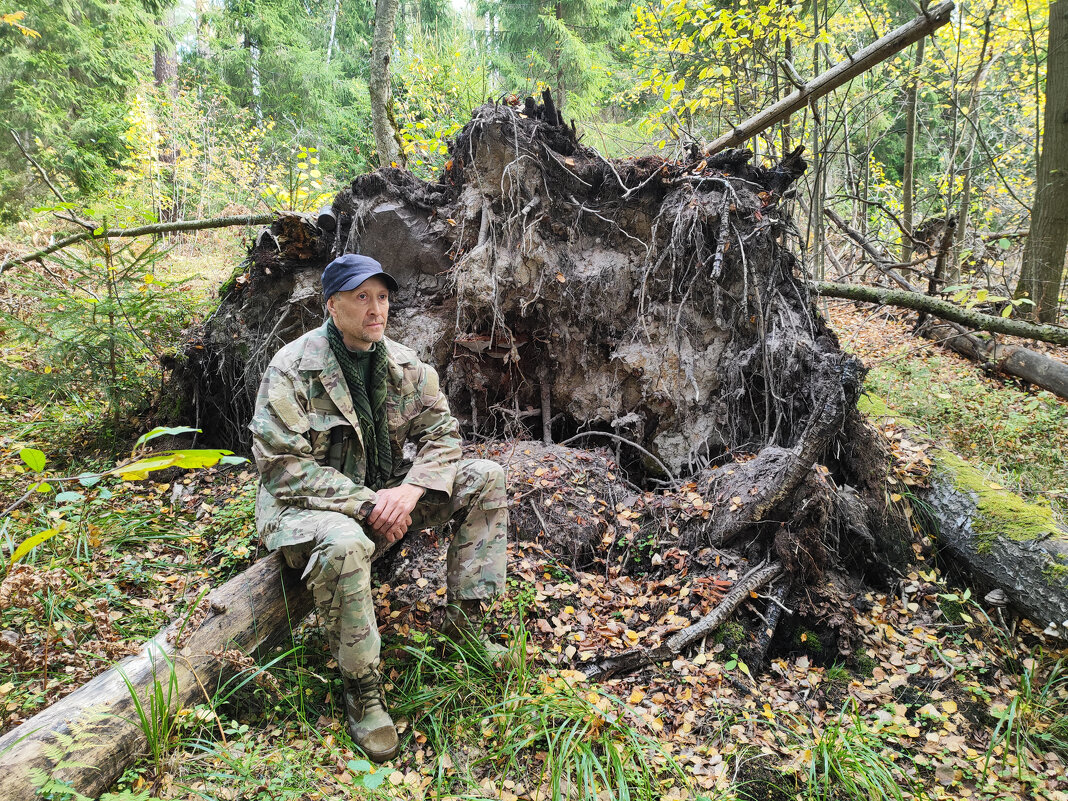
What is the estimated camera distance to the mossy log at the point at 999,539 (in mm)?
3381

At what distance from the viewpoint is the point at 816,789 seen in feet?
8.07

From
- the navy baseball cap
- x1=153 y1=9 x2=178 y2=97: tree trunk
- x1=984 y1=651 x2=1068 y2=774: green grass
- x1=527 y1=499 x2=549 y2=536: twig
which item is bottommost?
x1=984 y1=651 x2=1068 y2=774: green grass

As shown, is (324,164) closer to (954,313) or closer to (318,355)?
(318,355)

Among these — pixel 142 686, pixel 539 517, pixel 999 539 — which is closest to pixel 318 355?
pixel 142 686

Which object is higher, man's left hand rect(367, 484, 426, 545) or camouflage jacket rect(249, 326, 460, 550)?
camouflage jacket rect(249, 326, 460, 550)

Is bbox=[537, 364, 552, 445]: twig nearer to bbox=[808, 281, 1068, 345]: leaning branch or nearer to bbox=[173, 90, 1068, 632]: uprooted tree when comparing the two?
bbox=[173, 90, 1068, 632]: uprooted tree

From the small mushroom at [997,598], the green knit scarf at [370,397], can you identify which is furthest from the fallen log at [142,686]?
the small mushroom at [997,598]

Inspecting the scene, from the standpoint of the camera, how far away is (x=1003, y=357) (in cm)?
713

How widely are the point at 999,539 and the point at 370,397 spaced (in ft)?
13.8

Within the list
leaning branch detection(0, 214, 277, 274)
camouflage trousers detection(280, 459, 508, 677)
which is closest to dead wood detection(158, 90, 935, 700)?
leaning branch detection(0, 214, 277, 274)

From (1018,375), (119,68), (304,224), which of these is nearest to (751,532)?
(304,224)

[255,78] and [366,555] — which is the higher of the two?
[255,78]

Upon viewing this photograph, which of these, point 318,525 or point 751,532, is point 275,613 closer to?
point 318,525

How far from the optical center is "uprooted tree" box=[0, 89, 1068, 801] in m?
4.03
